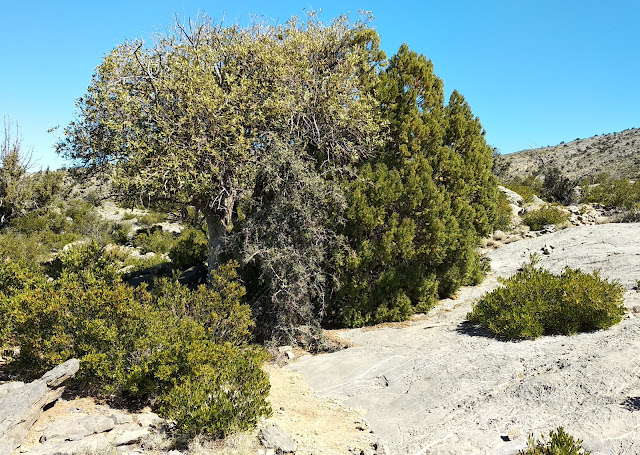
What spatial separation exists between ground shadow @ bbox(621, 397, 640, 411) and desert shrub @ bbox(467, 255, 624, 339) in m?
2.47

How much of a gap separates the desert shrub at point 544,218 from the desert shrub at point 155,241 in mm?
17561

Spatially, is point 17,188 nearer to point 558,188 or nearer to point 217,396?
point 217,396

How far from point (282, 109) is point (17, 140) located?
2038cm

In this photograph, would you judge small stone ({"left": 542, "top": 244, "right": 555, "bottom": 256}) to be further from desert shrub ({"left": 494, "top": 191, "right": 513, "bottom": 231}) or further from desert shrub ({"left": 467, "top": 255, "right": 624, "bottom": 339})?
desert shrub ({"left": 467, "top": 255, "right": 624, "bottom": 339})

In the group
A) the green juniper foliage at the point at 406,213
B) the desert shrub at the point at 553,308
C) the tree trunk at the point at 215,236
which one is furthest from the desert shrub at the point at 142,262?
the desert shrub at the point at 553,308

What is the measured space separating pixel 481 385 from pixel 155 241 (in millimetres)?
19377

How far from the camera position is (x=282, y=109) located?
8719 mm

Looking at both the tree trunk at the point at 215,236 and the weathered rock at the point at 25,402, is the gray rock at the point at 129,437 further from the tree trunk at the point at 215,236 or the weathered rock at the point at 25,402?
the tree trunk at the point at 215,236

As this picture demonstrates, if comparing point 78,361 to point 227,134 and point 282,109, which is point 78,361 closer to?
point 227,134

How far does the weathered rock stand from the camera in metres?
4.04

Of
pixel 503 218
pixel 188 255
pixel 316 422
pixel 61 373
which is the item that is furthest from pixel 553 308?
pixel 503 218

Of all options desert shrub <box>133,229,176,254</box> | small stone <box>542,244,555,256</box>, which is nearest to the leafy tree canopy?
small stone <box>542,244,555,256</box>

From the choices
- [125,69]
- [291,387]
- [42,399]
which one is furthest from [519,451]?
[125,69]

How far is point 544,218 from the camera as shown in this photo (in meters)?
20.2
